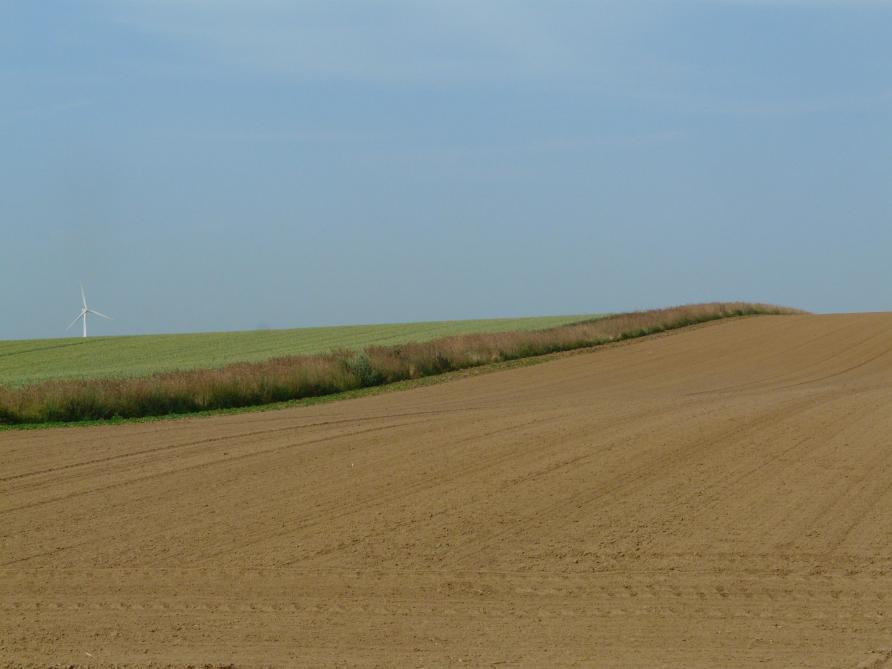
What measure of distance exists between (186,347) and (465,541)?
41402 millimetres

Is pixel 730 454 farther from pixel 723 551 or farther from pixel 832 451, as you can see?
pixel 723 551

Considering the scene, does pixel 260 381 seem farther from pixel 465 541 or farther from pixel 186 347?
pixel 186 347

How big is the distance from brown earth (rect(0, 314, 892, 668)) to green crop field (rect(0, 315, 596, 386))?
2096 centimetres

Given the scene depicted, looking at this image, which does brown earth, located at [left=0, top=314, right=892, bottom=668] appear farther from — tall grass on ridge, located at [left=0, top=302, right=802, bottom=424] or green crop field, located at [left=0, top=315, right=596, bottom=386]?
green crop field, located at [left=0, top=315, right=596, bottom=386]

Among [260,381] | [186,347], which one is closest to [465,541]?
[260,381]

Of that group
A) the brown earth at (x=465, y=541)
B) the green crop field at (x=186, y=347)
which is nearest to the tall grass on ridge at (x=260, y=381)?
the brown earth at (x=465, y=541)

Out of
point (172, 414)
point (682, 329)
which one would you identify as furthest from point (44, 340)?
point (172, 414)

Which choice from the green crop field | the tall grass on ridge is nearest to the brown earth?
the tall grass on ridge

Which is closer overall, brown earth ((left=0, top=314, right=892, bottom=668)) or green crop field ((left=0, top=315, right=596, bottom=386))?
brown earth ((left=0, top=314, right=892, bottom=668))

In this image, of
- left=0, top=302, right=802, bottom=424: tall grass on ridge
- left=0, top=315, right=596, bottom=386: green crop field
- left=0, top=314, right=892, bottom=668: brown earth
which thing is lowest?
left=0, top=314, right=892, bottom=668: brown earth

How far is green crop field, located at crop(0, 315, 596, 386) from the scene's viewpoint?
132 feet

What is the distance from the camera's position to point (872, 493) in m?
12.4

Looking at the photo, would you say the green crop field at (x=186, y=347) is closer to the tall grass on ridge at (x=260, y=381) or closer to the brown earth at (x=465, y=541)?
the tall grass on ridge at (x=260, y=381)

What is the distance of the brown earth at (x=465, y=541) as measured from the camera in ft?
26.6
